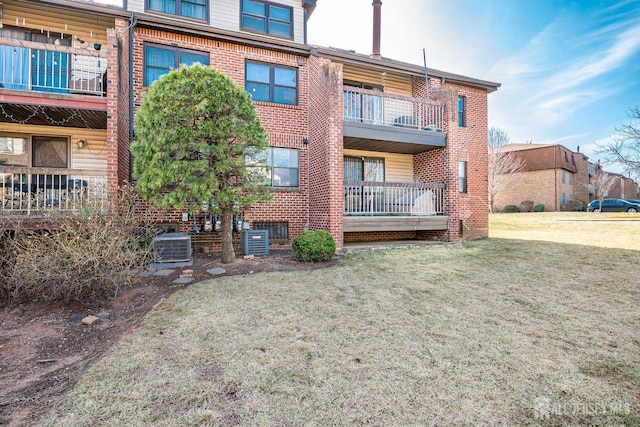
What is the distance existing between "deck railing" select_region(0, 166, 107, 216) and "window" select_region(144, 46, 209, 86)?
3.37 metres

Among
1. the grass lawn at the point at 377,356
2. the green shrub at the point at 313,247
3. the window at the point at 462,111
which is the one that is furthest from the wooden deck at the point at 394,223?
the window at the point at 462,111

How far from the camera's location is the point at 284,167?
10289mm

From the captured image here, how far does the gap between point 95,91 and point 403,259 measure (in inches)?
346

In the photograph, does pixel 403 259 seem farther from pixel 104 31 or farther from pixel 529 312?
pixel 104 31

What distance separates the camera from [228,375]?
2938 mm

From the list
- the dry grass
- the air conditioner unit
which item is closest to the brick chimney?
the dry grass

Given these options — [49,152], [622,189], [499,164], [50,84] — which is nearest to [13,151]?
[49,152]

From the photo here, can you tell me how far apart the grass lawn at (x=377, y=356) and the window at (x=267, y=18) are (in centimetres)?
A: 919

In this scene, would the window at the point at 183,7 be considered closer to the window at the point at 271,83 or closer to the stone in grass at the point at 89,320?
the window at the point at 271,83

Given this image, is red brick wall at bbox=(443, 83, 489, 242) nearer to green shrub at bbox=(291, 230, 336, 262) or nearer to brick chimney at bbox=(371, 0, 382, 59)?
brick chimney at bbox=(371, 0, 382, 59)

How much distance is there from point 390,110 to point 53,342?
11.3 meters

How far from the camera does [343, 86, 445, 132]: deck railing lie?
10242mm

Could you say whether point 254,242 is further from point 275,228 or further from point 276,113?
point 276,113

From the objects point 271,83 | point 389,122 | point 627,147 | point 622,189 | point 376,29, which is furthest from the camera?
A: point 622,189
